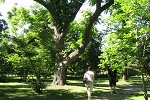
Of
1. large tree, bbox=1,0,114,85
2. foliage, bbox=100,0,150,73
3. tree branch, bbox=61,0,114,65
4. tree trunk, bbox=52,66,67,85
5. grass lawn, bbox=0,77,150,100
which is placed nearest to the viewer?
foliage, bbox=100,0,150,73

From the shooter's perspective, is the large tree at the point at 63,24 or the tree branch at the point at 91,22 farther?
the large tree at the point at 63,24

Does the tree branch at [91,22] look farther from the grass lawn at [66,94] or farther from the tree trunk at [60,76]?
the grass lawn at [66,94]

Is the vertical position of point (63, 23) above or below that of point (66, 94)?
above

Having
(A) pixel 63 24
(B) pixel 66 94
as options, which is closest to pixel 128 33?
(B) pixel 66 94

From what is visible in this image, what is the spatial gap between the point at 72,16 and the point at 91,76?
12.2 meters

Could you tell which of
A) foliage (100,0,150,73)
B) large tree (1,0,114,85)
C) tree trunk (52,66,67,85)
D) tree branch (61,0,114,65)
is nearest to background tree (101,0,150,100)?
foliage (100,0,150,73)

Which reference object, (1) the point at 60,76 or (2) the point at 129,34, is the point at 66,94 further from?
(2) the point at 129,34

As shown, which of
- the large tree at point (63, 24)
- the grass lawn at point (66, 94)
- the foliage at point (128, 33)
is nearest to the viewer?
the foliage at point (128, 33)

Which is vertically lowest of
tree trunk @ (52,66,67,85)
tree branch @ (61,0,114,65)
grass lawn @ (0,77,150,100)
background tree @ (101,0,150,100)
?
grass lawn @ (0,77,150,100)

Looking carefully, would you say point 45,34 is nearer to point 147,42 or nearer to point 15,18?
point 147,42

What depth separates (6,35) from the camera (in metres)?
16.9

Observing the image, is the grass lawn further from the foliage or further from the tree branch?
the foliage

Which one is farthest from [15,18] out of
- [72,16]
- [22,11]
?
[72,16]

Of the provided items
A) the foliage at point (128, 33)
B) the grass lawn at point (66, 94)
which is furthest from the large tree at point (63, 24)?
the foliage at point (128, 33)
